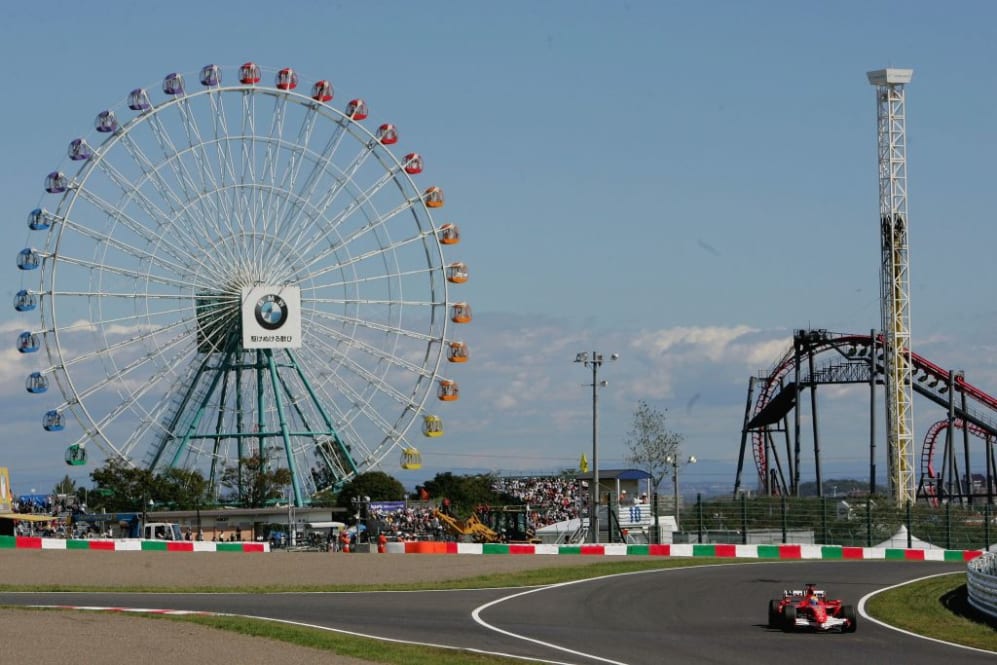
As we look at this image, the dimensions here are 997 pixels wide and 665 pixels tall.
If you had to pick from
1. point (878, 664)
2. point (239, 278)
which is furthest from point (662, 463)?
point (878, 664)

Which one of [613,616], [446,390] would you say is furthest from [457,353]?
[613,616]

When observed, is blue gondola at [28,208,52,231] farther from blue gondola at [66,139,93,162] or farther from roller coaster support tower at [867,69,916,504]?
roller coaster support tower at [867,69,916,504]

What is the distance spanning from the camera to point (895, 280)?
76.9 meters

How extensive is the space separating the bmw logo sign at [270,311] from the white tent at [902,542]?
1220 inches

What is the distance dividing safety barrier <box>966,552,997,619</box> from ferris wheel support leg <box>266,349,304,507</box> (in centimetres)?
4827

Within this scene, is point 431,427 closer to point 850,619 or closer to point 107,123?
point 107,123

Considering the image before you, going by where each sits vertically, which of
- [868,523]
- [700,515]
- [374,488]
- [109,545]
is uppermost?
[374,488]

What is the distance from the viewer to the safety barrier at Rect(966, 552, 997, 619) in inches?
1125

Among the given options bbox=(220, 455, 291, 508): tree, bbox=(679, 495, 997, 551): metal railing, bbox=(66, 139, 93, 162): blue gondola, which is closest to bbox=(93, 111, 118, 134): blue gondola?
bbox=(66, 139, 93, 162): blue gondola

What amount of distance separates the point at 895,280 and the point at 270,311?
31.8 m

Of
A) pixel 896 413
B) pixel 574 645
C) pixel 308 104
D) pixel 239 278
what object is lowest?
pixel 574 645

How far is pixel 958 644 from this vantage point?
24.5 m

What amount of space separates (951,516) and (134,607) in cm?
3655

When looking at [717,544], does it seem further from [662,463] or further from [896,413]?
[662,463]
